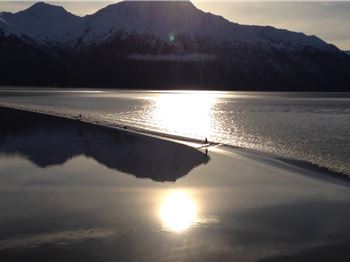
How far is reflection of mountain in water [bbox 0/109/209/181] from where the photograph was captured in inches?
1428

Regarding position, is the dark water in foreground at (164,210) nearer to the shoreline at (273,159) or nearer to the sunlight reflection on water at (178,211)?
the sunlight reflection on water at (178,211)

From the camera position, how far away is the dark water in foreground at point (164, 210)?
18.3m

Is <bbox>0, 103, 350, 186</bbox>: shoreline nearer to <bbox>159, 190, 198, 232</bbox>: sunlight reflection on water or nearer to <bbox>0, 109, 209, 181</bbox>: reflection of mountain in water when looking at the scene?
<bbox>0, 109, 209, 181</bbox>: reflection of mountain in water

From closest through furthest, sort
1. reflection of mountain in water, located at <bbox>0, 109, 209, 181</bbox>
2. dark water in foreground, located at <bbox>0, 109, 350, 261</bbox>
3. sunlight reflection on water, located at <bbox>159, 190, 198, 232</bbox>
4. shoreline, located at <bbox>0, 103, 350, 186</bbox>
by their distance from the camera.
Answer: dark water in foreground, located at <bbox>0, 109, 350, 261</bbox> → sunlight reflection on water, located at <bbox>159, 190, 198, 232</bbox> → shoreline, located at <bbox>0, 103, 350, 186</bbox> → reflection of mountain in water, located at <bbox>0, 109, 209, 181</bbox>

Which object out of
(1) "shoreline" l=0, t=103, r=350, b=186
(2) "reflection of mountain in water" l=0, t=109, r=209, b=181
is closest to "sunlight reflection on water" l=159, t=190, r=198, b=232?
(2) "reflection of mountain in water" l=0, t=109, r=209, b=181

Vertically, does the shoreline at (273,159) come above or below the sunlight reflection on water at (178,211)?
below

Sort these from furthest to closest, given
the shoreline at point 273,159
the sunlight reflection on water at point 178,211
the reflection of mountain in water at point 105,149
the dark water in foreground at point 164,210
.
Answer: the reflection of mountain in water at point 105,149, the shoreline at point 273,159, the sunlight reflection on water at point 178,211, the dark water in foreground at point 164,210

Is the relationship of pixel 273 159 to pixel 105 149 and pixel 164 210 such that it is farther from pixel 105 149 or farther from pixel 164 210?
pixel 164 210

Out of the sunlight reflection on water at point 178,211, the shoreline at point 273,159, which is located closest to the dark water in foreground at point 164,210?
the sunlight reflection on water at point 178,211

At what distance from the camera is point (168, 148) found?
155ft

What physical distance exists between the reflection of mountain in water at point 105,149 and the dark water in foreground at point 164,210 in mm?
270

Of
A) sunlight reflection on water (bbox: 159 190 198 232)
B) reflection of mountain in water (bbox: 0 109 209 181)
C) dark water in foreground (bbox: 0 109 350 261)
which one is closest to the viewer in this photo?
dark water in foreground (bbox: 0 109 350 261)

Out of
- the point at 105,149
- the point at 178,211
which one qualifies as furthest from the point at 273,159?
the point at 178,211

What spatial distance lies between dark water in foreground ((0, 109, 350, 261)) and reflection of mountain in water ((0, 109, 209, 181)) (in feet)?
0.89
